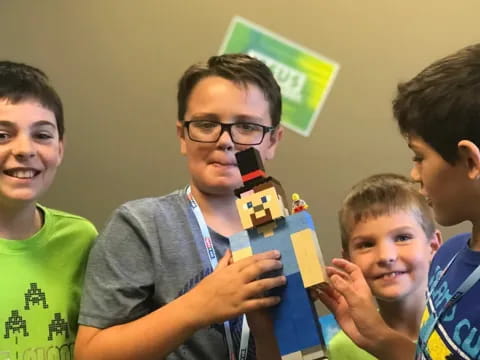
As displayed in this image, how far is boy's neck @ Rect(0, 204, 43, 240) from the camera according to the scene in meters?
0.99

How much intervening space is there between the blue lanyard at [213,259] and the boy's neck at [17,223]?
0.98ft

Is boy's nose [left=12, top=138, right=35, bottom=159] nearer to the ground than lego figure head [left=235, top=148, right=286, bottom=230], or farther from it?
farther from it

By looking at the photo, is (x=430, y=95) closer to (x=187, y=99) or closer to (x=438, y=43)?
(x=187, y=99)

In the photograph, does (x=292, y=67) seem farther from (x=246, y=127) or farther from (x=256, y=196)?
(x=256, y=196)

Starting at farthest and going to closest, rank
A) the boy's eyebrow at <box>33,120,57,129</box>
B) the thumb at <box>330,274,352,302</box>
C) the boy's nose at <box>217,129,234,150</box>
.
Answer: the boy's eyebrow at <box>33,120,57,129</box>, the boy's nose at <box>217,129,234,150</box>, the thumb at <box>330,274,352,302</box>

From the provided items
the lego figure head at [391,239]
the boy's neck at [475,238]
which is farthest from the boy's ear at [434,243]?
the boy's neck at [475,238]

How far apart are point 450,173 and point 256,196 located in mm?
252

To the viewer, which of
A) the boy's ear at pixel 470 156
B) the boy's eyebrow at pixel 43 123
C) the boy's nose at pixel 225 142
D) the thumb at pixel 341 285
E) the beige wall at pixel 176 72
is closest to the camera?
the boy's ear at pixel 470 156

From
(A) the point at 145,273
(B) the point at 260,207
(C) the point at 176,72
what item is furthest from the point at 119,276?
(C) the point at 176,72

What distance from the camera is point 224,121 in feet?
3.01

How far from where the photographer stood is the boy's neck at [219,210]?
0.94 m

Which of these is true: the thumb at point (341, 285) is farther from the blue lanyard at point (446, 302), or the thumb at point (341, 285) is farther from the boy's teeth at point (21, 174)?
the boy's teeth at point (21, 174)

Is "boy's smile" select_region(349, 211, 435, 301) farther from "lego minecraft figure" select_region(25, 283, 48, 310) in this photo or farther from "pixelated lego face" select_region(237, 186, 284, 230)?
"lego minecraft figure" select_region(25, 283, 48, 310)

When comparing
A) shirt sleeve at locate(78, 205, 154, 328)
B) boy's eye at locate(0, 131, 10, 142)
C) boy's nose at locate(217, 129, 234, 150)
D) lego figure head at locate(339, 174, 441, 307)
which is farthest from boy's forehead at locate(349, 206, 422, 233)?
boy's eye at locate(0, 131, 10, 142)
